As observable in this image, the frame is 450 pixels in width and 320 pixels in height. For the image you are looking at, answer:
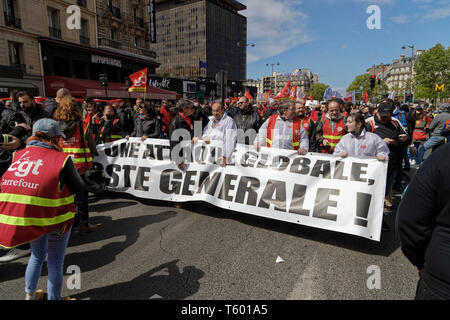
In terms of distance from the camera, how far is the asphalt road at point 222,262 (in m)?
2.87

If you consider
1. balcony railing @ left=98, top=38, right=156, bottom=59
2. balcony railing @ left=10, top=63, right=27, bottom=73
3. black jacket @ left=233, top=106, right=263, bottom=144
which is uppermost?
balcony railing @ left=98, top=38, right=156, bottom=59

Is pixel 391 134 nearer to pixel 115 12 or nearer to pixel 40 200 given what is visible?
pixel 40 200

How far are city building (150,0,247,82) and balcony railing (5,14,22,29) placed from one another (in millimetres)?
69227

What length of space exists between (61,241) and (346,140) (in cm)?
405

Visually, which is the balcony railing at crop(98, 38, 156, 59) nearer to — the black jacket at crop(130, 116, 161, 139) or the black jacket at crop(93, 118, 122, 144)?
the black jacket at crop(93, 118, 122, 144)

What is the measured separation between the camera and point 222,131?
5.28 m

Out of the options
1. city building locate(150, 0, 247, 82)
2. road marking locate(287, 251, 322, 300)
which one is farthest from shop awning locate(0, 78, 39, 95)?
city building locate(150, 0, 247, 82)

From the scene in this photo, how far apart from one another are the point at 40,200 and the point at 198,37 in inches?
3877

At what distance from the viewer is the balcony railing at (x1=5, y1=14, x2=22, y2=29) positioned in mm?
18430

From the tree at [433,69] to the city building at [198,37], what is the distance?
58162 mm

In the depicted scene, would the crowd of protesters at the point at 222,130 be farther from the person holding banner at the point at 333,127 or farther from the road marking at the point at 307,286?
the road marking at the point at 307,286

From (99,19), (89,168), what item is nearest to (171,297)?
(89,168)

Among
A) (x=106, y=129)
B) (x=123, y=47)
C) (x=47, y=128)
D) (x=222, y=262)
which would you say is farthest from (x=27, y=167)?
(x=123, y=47)
